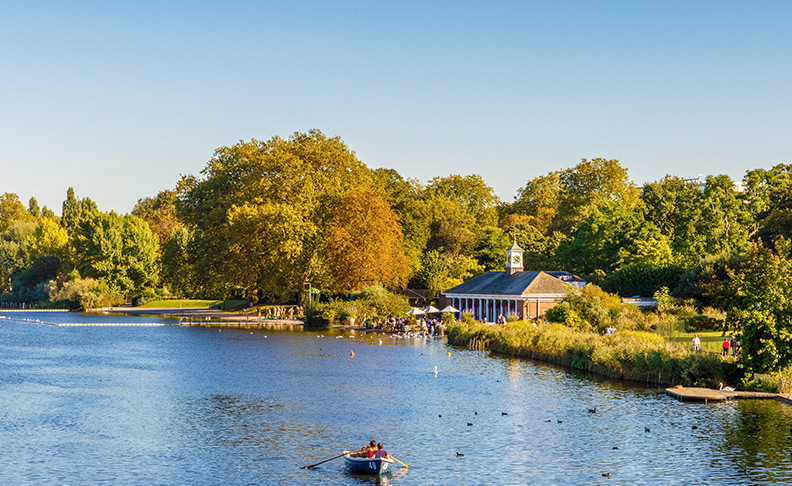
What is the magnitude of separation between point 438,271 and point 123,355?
5070cm

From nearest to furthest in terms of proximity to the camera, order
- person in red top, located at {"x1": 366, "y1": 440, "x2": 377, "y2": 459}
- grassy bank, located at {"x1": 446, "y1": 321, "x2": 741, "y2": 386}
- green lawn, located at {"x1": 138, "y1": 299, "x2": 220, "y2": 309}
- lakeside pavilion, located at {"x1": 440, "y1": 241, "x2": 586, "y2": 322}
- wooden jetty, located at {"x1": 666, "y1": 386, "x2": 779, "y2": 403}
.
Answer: person in red top, located at {"x1": 366, "y1": 440, "x2": 377, "y2": 459} < wooden jetty, located at {"x1": 666, "y1": 386, "x2": 779, "y2": 403} < grassy bank, located at {"x1": 446, "y1": 321, "x2": 741, "y2": 386} < lakeside pavilion, located at {"x1": 440, "y1": 241, "x2": 586, "y2": 322} < green lawn, located at {"x1": 138, "y1": 299, "x2": 220, "y2": 309}

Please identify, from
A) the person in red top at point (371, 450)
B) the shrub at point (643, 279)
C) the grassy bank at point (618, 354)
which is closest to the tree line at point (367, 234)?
the shrub at point (643, 279)

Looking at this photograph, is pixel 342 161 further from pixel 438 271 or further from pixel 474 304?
pixel 474 304

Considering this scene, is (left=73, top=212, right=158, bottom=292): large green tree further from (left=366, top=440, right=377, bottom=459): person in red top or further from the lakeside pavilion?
(left=366, top=440, right=377, bottom=459): person in red top

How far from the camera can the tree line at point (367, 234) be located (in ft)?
302

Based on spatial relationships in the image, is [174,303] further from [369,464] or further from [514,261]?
[369,464]

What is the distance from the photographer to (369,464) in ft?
97.9

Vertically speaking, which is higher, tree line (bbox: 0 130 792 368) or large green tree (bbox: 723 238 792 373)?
tree line (bbox: 0 130 792 368)

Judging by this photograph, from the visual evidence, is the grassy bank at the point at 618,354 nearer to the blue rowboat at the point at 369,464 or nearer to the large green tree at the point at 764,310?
the large green tree at the point at 764,310

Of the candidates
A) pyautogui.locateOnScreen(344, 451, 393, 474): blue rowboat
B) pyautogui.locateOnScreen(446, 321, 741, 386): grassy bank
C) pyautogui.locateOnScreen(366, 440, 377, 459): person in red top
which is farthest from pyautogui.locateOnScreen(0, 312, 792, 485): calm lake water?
pyautogui.locateOnScreen(446, 321, 741, 386): grassy bank

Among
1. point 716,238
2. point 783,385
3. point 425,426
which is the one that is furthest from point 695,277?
point 425,426

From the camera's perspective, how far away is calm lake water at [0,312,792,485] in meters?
30.6

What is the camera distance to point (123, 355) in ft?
221

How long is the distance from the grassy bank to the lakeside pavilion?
12494 mm
